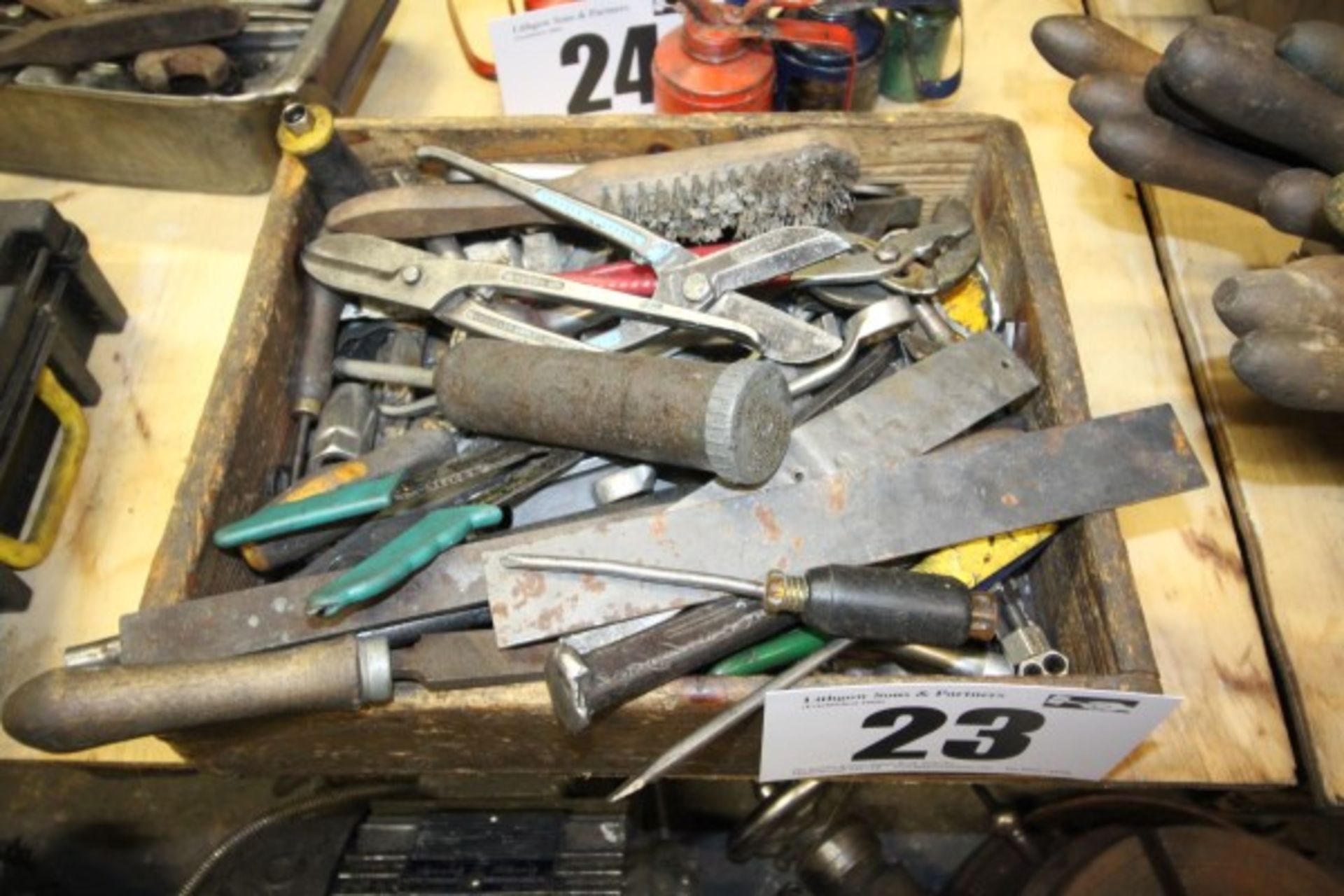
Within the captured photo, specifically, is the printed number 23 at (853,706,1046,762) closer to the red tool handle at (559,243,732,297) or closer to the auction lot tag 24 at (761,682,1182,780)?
the auction lot tag 24 at (761,682,1182,780)

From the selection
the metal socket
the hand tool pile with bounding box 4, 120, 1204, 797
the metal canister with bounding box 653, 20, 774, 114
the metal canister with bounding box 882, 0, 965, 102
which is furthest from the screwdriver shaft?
the metal canister with bounding box 882, 0, 965, 102

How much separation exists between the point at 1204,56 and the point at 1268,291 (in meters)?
0.15

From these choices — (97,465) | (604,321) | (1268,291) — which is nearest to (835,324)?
(604,321)

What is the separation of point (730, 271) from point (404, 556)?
28 centimetres

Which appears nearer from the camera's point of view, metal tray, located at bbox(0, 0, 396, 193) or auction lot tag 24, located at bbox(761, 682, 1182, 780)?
auction lot tag 24, located at bbox(761, 682, 1182, 780)

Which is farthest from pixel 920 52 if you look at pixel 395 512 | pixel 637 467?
pixel 395 512

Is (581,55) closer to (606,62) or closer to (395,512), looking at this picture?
(606,62)

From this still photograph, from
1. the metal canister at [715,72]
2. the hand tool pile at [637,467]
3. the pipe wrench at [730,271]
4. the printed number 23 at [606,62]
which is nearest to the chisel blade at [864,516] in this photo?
the hand tool pile at [637,467]

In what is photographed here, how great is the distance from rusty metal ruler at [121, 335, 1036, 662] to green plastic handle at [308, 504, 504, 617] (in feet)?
0.04

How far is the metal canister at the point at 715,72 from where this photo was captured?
2.71 ft

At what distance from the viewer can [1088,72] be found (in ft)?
2.42

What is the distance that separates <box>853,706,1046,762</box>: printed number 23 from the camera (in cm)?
53

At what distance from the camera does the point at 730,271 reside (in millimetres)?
685

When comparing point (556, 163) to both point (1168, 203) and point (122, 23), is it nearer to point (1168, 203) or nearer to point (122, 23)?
point (122, 23)
